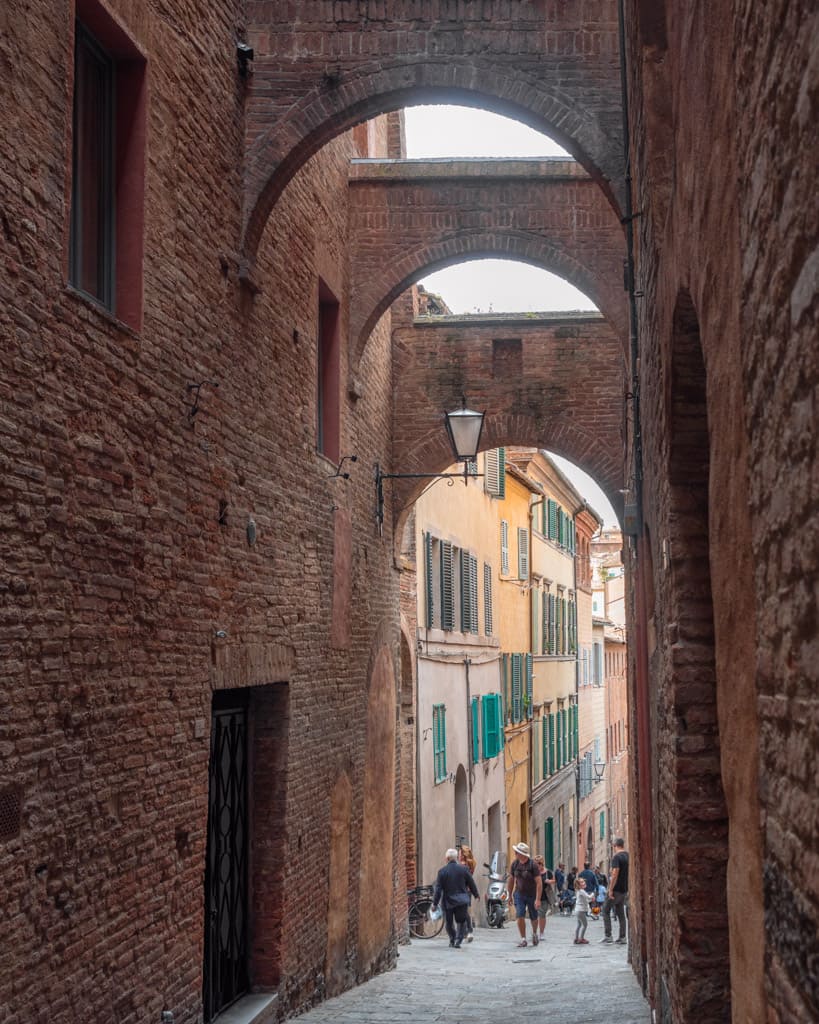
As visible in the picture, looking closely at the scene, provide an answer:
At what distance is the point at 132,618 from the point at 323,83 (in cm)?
509

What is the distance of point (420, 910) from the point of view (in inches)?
755

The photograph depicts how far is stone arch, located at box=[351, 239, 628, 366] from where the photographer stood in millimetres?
13680

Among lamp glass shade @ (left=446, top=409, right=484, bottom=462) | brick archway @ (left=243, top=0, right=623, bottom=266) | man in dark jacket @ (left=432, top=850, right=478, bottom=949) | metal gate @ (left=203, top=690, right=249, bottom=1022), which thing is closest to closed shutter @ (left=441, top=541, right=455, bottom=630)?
man in dark jacket @ (left=432, top=850, right=478, bottom=949)

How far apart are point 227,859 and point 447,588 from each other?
12458mm

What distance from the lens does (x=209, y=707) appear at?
845 centimetres

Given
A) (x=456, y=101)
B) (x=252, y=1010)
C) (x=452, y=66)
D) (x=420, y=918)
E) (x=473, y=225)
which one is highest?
(x=473, y=225)

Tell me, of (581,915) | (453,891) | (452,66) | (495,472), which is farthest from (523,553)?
(452,66)

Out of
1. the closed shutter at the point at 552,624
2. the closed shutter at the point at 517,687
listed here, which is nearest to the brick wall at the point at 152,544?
the closed shutter at the point at 517,687

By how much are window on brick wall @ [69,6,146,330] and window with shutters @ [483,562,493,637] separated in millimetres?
19097

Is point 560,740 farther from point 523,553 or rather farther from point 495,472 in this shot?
point 495,472

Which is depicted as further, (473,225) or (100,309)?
(473,225)

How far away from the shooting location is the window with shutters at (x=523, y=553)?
1193 inches

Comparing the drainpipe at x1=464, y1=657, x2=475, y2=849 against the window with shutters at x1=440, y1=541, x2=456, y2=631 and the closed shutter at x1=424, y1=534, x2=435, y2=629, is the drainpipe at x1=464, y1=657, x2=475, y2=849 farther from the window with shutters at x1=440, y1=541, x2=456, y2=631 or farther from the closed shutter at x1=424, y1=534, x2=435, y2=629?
the closed shutter at x1=424, y1=534, x2=435, y2=629

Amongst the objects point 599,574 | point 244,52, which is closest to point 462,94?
point 244,52
